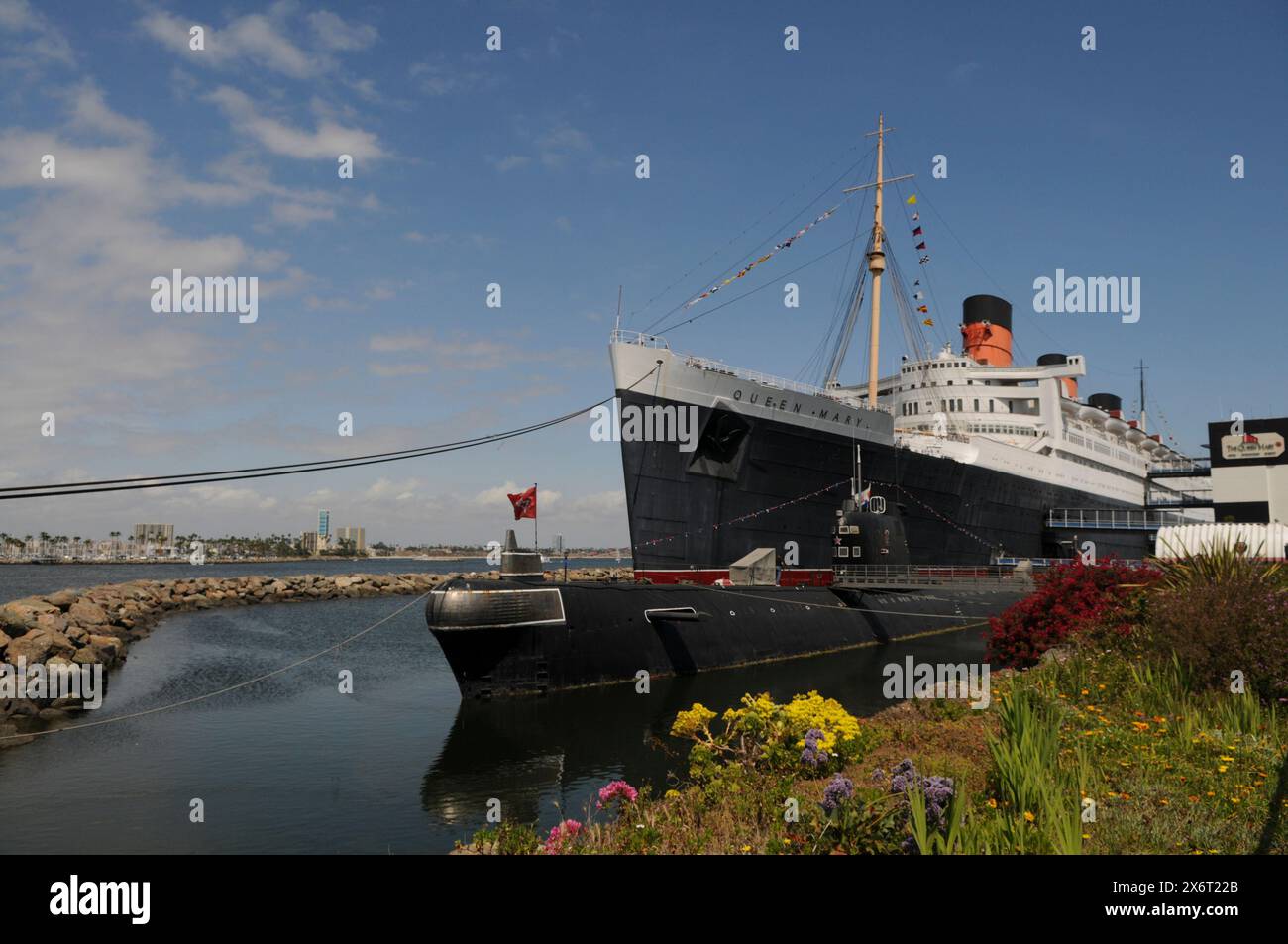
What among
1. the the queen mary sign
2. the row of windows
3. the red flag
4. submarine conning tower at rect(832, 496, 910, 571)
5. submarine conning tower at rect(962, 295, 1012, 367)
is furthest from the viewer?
submarine conning tower at rect(962, 295, 1012, 367)

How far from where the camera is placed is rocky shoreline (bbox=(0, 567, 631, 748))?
77.3 ft

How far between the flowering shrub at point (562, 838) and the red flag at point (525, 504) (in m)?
14.5

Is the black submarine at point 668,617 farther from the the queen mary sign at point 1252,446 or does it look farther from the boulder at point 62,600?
the boulder at point 62,600

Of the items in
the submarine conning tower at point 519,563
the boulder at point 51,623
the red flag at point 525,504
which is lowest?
the boulder at point 51,623

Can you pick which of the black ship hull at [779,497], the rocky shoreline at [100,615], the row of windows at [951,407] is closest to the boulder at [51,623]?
the rocky shoreline at [100,615]

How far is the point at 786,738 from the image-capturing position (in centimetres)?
1162

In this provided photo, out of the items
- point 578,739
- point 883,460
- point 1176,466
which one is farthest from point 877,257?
point 1176,466

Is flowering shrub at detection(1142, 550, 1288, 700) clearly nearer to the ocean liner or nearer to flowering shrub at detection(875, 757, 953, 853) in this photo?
flowering shrub at detection(875, 757, 953, 853)

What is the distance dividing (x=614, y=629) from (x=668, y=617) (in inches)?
75.7

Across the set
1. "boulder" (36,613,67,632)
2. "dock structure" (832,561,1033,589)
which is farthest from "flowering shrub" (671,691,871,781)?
"boulder" (36,613,67,632)

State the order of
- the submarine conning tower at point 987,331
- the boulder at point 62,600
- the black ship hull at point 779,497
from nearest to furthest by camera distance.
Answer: the black ship hull at point 779,497
the boulder at point 62,600
the submarine conning tower at point 987,331

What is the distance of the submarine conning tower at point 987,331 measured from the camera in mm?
59625

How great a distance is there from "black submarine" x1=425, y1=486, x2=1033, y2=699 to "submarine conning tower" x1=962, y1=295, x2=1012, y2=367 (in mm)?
26066
